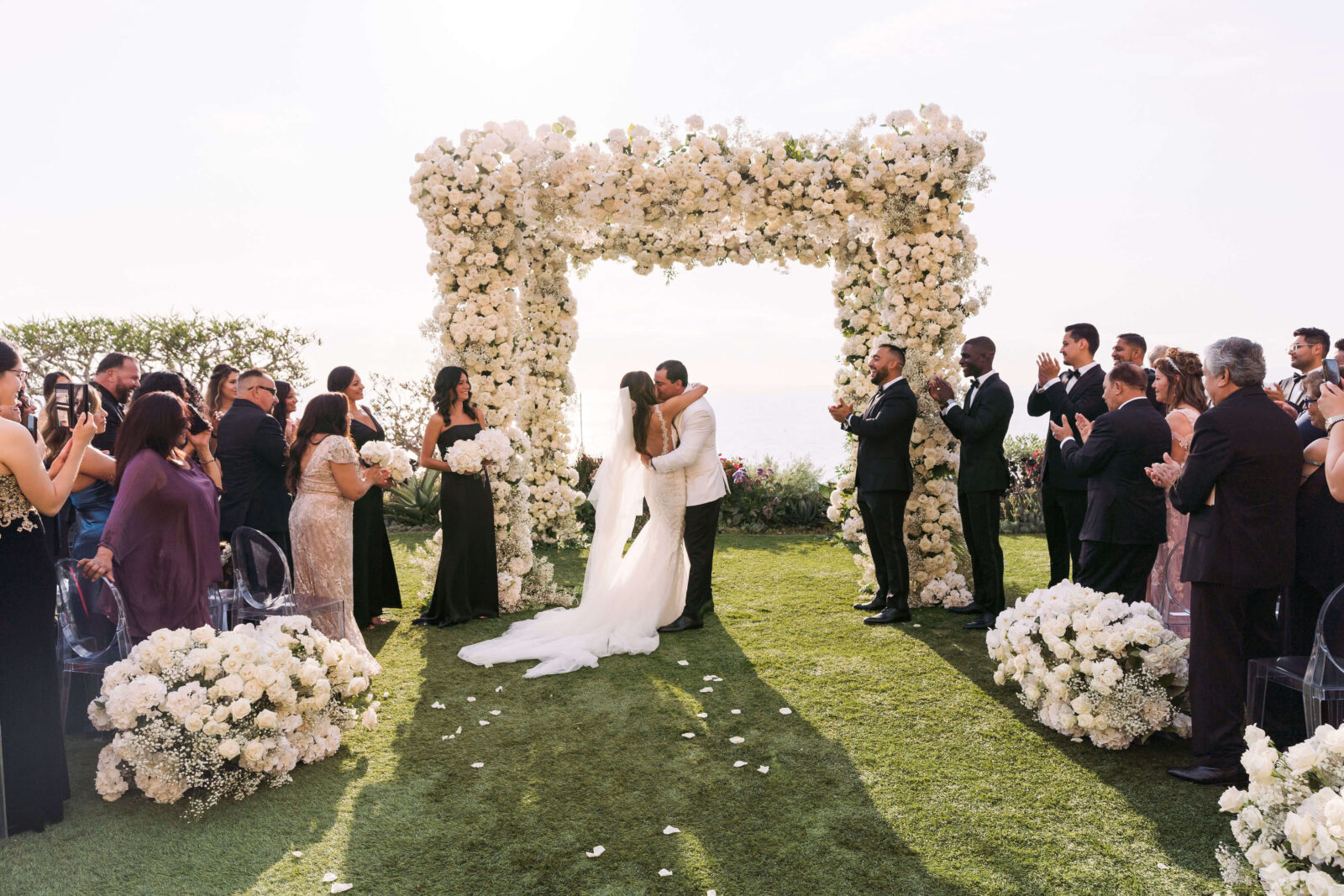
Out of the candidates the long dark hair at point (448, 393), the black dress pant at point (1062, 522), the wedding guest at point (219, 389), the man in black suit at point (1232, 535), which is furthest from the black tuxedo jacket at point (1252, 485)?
the wedding guest at point (219, 389)

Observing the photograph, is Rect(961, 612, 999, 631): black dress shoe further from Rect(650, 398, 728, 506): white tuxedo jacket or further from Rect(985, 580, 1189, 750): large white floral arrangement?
Rect(650, 398, 728, 506): white tuxedo jacket

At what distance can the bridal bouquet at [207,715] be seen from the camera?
142 inches

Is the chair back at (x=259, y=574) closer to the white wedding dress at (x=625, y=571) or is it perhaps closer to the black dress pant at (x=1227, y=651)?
the white wedding dress at (x=625, y=571)

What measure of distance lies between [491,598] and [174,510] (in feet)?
10.1

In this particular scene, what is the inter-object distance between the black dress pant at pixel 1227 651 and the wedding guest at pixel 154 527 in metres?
4.92

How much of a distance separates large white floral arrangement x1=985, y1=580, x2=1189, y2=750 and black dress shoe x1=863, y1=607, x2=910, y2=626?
2107 millimetres

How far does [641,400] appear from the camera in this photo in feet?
21.2

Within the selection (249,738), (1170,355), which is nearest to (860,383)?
(1170,355)

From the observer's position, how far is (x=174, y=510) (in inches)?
169

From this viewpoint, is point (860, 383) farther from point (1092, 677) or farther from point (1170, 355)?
point (1092, 677)

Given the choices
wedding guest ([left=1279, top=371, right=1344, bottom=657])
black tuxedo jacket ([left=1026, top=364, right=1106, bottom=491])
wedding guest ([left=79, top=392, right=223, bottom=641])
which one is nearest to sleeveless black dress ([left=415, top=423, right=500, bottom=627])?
wedding guest ([left=79, top=392, right=223, bottom=641])

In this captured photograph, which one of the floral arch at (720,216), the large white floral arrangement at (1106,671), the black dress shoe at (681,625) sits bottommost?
the black dress shoe at (681,625)

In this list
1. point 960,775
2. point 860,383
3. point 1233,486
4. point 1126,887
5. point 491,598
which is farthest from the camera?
point 860,383

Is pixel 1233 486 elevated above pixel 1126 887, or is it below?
above
